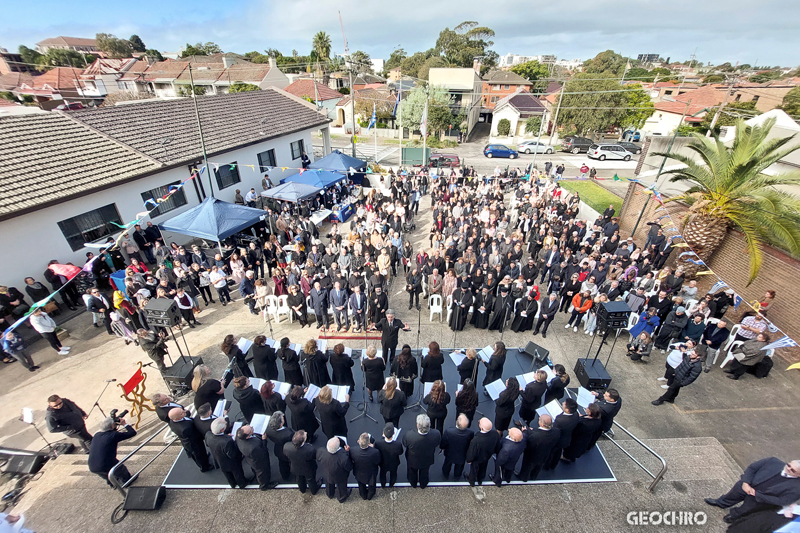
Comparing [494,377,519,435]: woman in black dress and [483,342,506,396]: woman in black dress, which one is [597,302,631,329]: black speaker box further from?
[494,377,519,435]: woman in black dress

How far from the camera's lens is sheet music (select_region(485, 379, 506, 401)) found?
671cm

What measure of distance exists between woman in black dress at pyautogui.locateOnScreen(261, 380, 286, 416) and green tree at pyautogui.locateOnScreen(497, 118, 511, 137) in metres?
46.1

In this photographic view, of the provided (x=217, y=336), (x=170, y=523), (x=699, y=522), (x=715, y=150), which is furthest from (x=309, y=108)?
(x=699, y=522)

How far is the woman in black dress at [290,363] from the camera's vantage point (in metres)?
6.68

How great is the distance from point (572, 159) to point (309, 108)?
999 inches

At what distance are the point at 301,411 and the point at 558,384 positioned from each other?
15.3ft

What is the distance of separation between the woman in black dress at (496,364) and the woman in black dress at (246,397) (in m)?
4.50

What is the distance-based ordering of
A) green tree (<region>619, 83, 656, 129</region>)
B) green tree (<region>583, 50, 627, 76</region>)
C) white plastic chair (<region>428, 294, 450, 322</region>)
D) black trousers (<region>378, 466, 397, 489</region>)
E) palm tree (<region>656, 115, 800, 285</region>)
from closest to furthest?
black trousers (<region>378, 466, 397, 489</region>) < palm tree (<region>656, 115, 800, 285</region>) < white plastic chair (<region>428, 294, 450, 322</region>) < green tree (<region>619, 83, 656, 129</region>) < green tree (<region>583, 50, 627, 76</region>)

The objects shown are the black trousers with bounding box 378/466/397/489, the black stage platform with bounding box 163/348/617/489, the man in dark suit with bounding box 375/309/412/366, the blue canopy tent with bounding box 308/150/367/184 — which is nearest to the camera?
the black trousers with bounding box 378/466/397/489

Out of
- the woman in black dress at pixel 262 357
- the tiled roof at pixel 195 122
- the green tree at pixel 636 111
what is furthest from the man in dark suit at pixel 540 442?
the green tree at pixel 636 111

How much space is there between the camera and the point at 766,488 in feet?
14.7

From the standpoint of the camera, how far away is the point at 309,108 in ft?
77.0

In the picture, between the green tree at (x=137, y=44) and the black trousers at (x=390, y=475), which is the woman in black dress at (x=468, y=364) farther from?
the green tree at (x=137, y=44)

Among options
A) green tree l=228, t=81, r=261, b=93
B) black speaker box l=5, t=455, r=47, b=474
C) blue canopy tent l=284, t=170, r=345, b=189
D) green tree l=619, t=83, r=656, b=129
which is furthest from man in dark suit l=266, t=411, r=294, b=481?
green tree l=619, t=83, r=656, b=129
